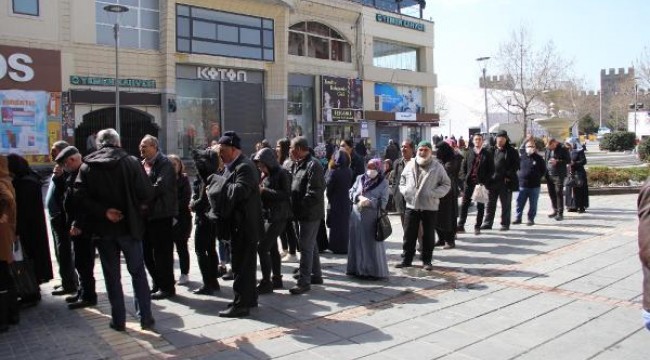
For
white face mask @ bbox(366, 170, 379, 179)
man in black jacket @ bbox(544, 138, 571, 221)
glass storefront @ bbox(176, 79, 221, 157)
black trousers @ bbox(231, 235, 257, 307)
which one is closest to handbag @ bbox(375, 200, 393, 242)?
white face mask @ bbox(366, 170, 379, 179)

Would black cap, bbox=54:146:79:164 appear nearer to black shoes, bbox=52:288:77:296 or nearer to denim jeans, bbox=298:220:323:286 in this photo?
black shoes, bbox=52:288:77:296

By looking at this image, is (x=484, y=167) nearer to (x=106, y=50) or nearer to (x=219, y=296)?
(x=219, y=296)

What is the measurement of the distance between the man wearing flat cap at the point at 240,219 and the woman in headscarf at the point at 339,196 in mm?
2715

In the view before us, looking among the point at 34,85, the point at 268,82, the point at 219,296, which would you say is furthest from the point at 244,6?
the point at 219,296

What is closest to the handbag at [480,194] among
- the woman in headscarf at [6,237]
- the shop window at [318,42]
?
the woman in headscarf at [6,237]

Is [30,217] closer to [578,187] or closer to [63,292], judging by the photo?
[63,292]

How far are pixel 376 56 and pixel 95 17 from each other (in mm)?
19528

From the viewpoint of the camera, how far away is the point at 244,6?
2725 centimetres

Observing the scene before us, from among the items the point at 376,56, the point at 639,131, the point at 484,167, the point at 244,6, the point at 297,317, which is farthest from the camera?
the point at 639,131

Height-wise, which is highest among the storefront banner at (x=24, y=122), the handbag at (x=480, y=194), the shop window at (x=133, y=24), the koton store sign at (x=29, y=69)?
the shop window at (x=133, y=24)

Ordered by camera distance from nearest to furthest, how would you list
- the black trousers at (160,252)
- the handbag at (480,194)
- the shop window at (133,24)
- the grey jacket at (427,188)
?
1. the black trousers at (160,252)
2. the grey jacket at (427,188)
3. the handbag at (480,194)
4. the shop window at (133,24)

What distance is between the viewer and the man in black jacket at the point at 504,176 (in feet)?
34.5

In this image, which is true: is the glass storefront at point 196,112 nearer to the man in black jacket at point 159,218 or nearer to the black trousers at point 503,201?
the black trousers at point 503,201

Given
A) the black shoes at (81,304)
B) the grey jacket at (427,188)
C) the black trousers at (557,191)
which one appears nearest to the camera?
the black shoes at (81,304)
